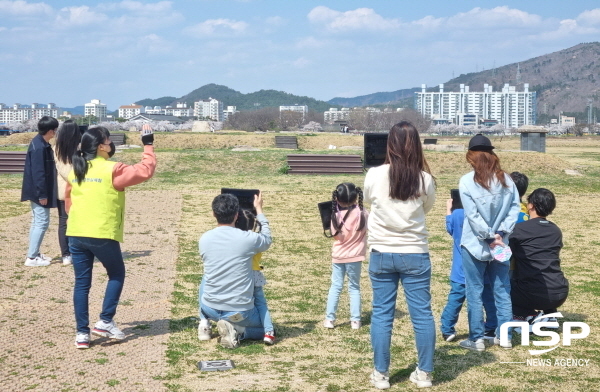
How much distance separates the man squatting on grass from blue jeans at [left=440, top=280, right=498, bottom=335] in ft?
5.09

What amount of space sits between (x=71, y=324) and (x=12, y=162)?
1720 centimetres

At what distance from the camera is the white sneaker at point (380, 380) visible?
15.0ft

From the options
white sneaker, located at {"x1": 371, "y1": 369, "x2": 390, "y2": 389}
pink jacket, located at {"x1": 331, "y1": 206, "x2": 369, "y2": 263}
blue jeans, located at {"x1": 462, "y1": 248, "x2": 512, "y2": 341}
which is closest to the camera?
white sneaker, located at {"x1": 371, "y1": 369, "x2": 390, "y2": 389}

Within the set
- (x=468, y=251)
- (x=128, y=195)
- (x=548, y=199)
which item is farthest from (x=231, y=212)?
(x=128, y=195)

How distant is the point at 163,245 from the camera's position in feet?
33.7

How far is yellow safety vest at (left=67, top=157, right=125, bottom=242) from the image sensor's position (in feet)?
17.5

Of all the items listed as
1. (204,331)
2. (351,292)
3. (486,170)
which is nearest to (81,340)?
(204,331)

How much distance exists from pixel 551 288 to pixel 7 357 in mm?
4242

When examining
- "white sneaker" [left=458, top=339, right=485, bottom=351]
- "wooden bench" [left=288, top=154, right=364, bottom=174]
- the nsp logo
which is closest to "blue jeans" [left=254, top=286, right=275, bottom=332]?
"white sneaker" [left=458, top=339, right=485, bottom=351]

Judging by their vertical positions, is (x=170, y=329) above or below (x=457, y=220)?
below

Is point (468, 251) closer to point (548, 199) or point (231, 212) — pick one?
point (548, 199)

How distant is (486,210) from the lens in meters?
5.18

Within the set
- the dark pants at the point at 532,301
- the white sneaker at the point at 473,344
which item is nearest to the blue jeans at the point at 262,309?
the white sneaker at the point at 473,344

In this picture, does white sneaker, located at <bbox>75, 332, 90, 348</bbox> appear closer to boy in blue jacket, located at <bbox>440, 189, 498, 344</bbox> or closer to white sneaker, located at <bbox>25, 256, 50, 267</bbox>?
boy in blue jacket, located at <bbox>440, 189, 498, 344</bbox>
